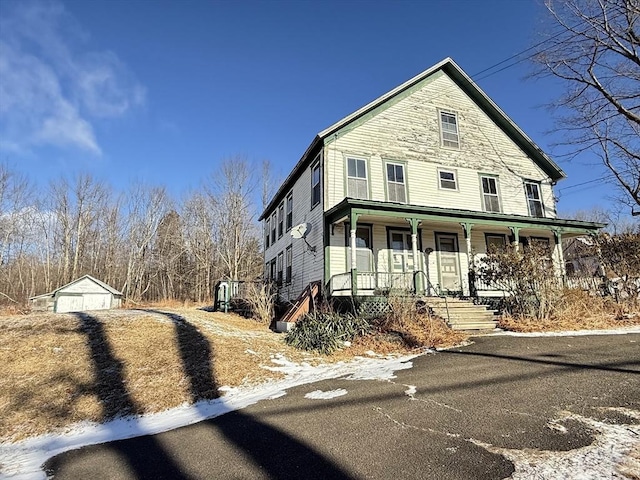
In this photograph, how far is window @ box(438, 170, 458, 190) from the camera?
1514cm

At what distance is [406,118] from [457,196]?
155 inches

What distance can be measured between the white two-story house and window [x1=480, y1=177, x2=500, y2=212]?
0.16 feet

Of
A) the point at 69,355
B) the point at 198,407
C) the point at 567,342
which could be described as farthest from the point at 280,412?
the point at 567,342

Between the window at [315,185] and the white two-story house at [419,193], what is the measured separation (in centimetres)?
4

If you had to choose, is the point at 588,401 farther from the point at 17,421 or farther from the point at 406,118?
the point at 406,118

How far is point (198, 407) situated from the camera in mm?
5551

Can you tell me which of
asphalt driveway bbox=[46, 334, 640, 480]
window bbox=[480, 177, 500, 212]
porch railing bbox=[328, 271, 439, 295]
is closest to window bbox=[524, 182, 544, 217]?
window bbox=[480, 177, 500, 212]

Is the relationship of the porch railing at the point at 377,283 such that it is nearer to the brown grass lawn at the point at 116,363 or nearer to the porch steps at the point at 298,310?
the porch steps at the point at 298,310

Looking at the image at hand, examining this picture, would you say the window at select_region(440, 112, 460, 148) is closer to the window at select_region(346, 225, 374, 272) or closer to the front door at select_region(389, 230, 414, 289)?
the front door at select_region(389, 230, 414, 289)

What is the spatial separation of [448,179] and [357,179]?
13.9ft

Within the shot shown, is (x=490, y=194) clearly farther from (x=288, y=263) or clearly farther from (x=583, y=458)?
(x=583, y=458)

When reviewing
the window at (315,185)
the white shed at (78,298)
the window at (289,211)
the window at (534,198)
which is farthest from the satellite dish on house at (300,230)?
the white shed at (78,298)

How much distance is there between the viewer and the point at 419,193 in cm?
1455

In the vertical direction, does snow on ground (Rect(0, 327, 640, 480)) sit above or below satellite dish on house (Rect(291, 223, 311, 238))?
below
